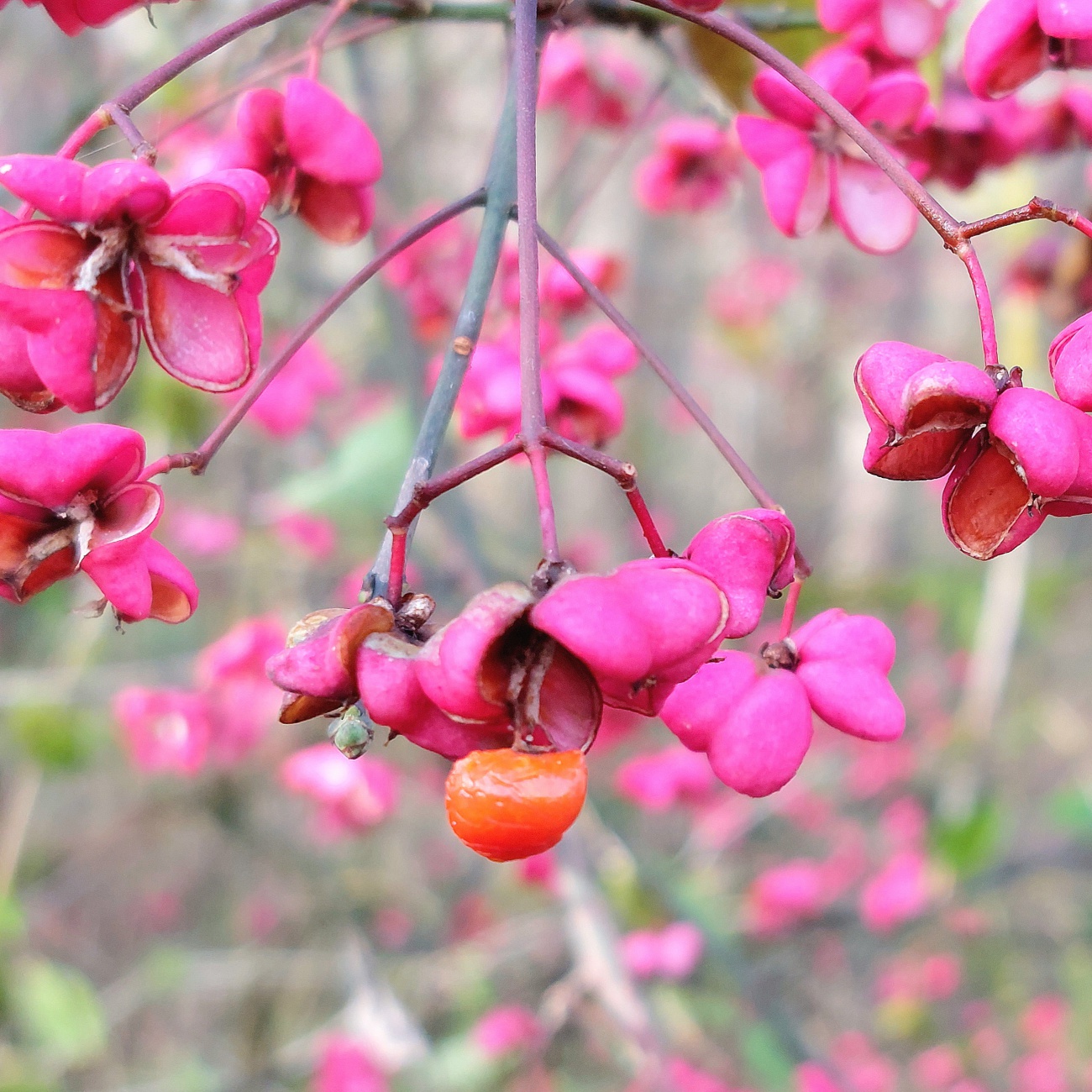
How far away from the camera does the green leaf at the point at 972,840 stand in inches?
78.0

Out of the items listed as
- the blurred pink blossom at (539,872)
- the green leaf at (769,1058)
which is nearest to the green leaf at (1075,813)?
the green leaf at (769,1058)

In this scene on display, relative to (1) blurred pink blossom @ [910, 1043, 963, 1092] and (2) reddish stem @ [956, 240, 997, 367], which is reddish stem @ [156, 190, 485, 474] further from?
(1) blurred pink blossom @ [910, 1043, 963, 1092]

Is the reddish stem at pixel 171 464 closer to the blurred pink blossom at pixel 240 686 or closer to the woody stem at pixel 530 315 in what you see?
the woody stem at pixel 530 315

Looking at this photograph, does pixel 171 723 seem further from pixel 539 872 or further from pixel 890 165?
pixel 890 165

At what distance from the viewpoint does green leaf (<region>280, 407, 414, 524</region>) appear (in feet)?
5.23

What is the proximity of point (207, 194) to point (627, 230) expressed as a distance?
16.3 ft

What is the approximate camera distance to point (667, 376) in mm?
521

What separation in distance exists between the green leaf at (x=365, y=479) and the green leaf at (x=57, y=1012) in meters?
1.32

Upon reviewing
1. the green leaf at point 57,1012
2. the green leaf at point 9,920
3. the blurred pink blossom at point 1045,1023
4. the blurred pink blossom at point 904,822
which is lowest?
the blurred pink blossom at point 1045,1023

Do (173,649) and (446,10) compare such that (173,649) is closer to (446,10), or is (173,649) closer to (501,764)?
(446,10)

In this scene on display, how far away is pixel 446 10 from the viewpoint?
0.71 m

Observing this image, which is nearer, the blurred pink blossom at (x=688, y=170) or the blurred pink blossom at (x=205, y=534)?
the blurred pink blossom at (x=688, y=170)

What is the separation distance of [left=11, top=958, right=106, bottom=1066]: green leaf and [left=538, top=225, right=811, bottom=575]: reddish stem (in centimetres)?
228

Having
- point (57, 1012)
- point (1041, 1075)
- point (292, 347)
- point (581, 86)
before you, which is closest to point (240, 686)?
point (581, 86)
